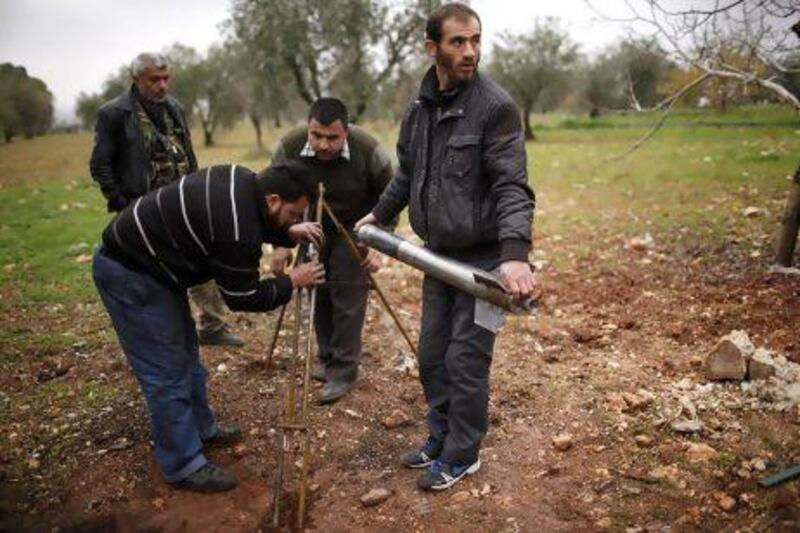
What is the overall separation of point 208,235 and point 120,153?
2.38m

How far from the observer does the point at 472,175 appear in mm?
3186

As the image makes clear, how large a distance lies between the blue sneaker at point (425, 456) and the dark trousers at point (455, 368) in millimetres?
54

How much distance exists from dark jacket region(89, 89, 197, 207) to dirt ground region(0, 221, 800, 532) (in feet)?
4.93

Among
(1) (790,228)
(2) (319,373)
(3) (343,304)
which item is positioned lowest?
(2) (319,373)

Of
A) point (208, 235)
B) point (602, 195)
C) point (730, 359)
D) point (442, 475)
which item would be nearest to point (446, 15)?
point (208, 235)

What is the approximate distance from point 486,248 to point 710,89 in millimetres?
5471

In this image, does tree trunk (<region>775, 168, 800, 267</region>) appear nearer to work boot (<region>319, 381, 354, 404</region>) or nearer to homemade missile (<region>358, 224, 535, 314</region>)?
homemade missile (<region>358, 224, 535, 314</region>)

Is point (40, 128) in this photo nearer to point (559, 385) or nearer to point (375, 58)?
point (375, 58)

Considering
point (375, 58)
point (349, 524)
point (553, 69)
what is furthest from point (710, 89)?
point (553, 69)

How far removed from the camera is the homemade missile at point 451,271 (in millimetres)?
3050

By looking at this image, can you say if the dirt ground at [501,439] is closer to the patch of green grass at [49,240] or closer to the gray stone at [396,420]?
the gray stone at [396,420]

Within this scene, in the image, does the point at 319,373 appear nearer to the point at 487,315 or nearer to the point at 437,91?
the point at 487,315

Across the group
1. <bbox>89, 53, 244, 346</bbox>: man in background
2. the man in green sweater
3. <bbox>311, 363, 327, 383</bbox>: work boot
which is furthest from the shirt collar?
<bbox>311, 363, 327, 383</bbox>: work boot

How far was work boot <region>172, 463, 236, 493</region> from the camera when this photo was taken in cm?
367
